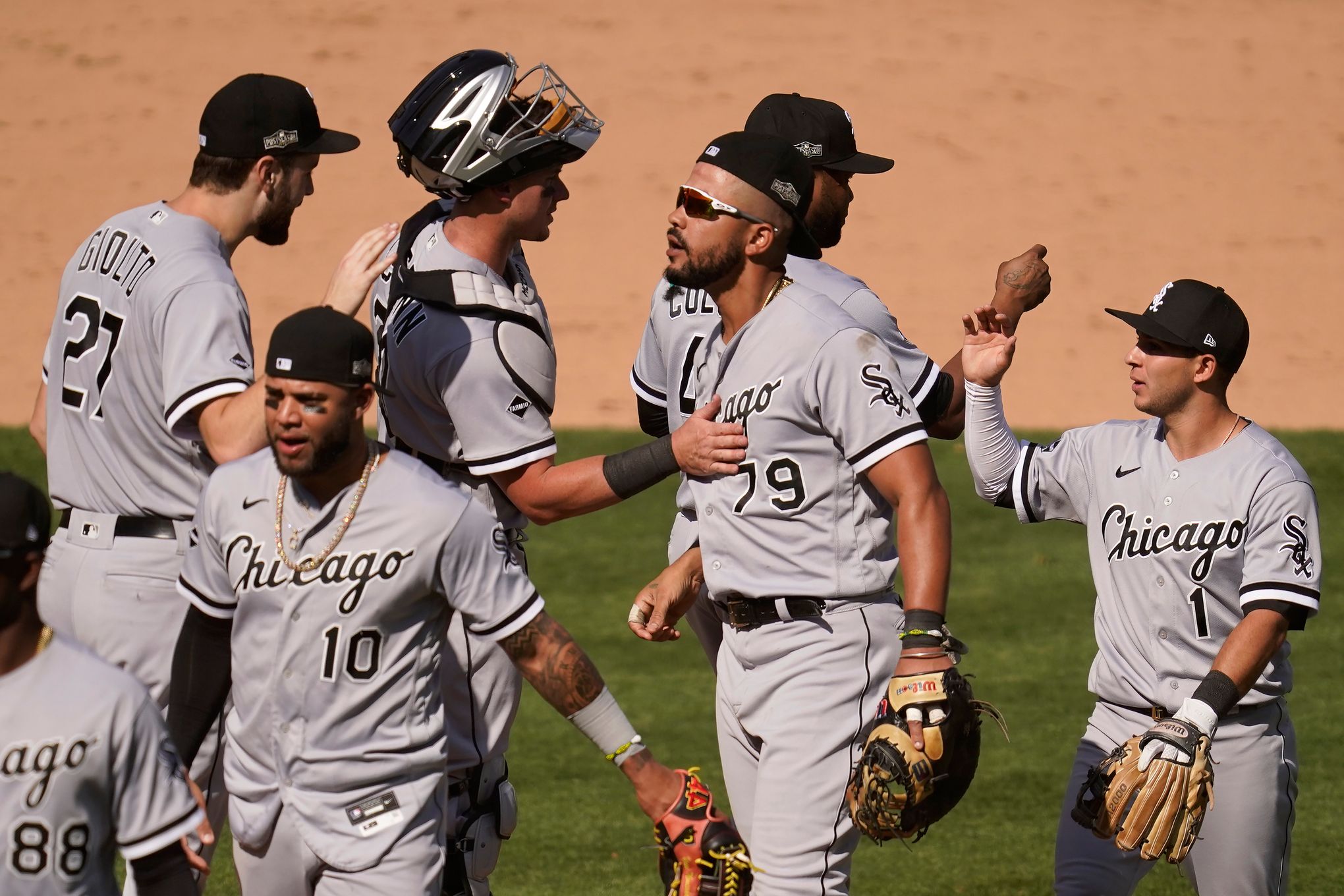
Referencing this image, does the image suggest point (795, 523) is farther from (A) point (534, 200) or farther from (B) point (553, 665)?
(A) point (534, 200)

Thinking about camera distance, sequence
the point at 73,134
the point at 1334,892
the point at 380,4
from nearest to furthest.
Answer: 1. the point at 1334,892
2. the point at 73,134
3. the point at 380,4

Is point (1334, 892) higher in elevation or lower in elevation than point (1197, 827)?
lower

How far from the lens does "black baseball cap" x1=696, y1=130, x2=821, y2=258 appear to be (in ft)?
14.8

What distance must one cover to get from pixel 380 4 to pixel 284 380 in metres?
24.1

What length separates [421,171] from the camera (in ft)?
15.7

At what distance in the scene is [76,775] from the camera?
3000 millimetres

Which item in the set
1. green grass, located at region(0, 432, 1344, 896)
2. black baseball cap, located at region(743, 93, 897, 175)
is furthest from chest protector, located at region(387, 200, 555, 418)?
green grass, located at region(0, 432, 1344, 896)

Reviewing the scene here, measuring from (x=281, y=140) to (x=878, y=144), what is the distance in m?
19.2

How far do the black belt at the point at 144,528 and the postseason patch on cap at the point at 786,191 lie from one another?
181 centimetres

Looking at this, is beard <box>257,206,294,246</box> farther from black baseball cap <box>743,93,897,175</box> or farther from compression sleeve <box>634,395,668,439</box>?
black baseball cap <box>743,93,897,175</box>

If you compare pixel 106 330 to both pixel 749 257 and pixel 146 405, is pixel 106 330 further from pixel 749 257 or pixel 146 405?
pixel 749 257

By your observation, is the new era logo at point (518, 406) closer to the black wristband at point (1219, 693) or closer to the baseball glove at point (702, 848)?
the baseball glove at point (702, 848)

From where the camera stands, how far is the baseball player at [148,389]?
442 centimetres

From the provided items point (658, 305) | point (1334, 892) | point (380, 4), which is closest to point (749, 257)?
point (658, 305)
